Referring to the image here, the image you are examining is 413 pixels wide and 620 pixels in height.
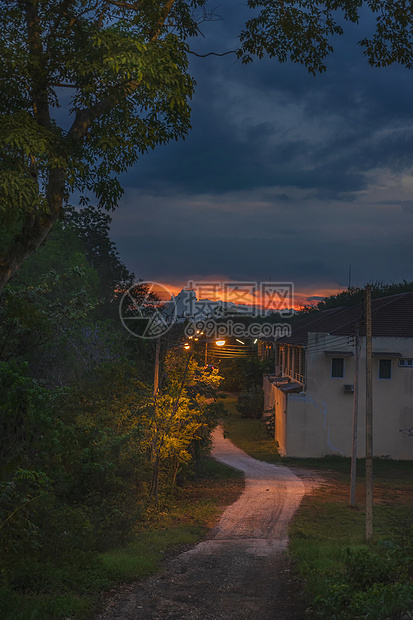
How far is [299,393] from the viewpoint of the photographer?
101 ft

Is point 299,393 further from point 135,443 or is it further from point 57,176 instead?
point 57,176

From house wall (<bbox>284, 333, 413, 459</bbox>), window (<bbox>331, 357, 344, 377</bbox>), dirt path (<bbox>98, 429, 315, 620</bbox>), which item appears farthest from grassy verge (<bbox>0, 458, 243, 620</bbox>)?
window (<bbox>331, 357, 344, 377</bbox>)

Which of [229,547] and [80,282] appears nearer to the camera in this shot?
[229,547]

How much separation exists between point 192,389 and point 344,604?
44.9 ft

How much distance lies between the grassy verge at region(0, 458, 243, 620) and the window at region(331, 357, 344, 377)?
12.4m

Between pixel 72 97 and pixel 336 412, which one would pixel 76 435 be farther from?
pixel 336 412

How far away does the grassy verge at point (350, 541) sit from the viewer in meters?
6.52

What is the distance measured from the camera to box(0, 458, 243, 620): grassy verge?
8219 mm

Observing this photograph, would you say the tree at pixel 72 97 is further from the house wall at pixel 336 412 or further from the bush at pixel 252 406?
the bush at pixel 252 406

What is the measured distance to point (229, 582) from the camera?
10820 millimetres

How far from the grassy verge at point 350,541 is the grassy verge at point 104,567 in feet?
9.78

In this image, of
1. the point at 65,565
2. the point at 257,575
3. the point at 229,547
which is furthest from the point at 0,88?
the point at 229,547

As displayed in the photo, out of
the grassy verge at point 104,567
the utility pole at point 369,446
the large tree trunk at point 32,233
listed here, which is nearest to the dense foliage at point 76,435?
the grassy verge at point 104,567

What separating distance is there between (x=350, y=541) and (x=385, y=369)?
16.8 meters
